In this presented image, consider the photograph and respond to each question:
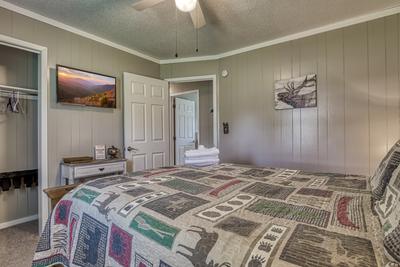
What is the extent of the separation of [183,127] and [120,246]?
13.5 ft

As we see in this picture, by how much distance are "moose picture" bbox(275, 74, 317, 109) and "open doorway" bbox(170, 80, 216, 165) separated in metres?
1.73

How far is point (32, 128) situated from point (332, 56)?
397 cm

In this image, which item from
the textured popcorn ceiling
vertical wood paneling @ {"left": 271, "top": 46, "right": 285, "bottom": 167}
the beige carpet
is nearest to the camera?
the beige carpet

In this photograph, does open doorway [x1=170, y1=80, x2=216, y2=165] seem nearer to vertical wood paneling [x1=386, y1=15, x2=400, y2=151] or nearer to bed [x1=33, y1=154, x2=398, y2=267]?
vertical wood paneling [x1=386, y1=15, x2=400, y2=151]

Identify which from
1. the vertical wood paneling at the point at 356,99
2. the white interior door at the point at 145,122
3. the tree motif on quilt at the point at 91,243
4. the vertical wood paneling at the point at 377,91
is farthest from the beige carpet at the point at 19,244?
the vertical wood paneling at the point at 377,91

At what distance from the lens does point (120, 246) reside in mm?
959

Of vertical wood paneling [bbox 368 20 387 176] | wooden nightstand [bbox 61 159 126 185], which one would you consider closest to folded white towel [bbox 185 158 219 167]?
wooden nightstand [bbox 61 159 126 185]

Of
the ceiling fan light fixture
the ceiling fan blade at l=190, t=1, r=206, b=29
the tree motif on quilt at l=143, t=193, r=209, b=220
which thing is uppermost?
the ceiling fan blade at l=190, t=1, r=206, b=29

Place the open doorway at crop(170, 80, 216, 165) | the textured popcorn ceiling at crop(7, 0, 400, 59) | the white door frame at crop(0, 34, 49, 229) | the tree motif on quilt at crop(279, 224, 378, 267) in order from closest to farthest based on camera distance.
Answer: the tree motif on quilt at crop(279, 224, 378, 267)
the textured popcorn ceiling at crop(7, 0, 400, 59)
the white door frame at crop(0, 34, 49, 229)
the open doorway at crop(170, 80, 216, 165)

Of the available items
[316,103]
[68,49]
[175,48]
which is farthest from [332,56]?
[68,49]

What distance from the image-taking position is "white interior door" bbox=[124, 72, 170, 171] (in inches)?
128

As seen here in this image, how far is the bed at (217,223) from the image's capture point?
65cm

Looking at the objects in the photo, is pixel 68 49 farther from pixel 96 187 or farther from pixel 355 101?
pixel 355 101

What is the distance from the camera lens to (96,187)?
1.30 metres
